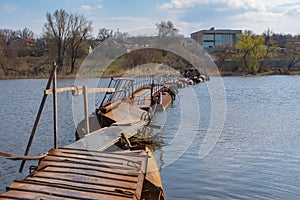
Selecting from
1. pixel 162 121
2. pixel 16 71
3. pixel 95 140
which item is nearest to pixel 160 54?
pixel 162 121

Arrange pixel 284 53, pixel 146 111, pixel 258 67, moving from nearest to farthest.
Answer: pixel 146 111 < pixel 258 67 < pixel 284 53

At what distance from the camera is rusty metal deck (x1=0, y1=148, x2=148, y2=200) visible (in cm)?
540

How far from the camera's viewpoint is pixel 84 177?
20.0ft

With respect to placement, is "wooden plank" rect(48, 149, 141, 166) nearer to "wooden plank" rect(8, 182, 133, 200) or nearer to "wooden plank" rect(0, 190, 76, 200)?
A: "wooden plank" rect(8, 182, 133, 200)

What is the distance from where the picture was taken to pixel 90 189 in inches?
220

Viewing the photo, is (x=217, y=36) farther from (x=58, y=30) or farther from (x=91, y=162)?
(x=91, y=162)

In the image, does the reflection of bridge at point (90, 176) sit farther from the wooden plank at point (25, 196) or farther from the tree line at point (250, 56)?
the tree line at point (250, 56)

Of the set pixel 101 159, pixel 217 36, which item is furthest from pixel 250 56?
pixel 101 159

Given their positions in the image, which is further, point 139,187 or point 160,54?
point 160,54

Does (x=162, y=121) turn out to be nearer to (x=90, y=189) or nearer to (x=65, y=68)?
(x=90, y=189)

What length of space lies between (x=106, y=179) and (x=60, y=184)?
0.74 m

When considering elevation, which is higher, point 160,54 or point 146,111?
point 160,54

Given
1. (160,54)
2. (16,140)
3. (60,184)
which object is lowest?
(16,140)

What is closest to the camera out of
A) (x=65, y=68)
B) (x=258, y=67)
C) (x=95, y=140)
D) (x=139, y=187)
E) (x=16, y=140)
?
(x=139, y=187)
